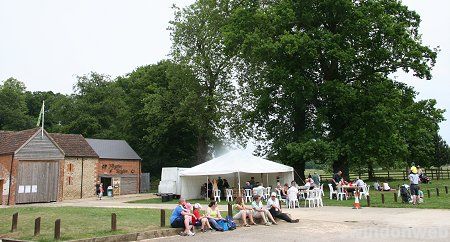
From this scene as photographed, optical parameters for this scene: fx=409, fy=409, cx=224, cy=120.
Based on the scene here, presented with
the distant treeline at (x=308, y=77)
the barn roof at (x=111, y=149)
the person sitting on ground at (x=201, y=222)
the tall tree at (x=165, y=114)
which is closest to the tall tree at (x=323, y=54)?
the distant treeline at (x=308, y=77)

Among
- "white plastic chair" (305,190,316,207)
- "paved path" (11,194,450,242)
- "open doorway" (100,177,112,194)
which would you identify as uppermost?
"open doorway" (100,177,112,194)

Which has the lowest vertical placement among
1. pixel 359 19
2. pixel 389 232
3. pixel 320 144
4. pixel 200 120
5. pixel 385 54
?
pixel 389 232

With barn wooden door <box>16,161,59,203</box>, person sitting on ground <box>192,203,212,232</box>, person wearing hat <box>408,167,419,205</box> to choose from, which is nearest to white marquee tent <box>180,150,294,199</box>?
person wearing hat <box>408,167,419,205</box>

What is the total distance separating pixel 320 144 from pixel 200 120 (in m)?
14.8

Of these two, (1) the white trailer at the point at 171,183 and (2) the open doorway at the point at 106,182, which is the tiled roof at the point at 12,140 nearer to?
(2) the open doorway at the point at 106,182

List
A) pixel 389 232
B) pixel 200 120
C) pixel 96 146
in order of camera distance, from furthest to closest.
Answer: pixel 96 146 → pixel 200 120 → pixel 389 232

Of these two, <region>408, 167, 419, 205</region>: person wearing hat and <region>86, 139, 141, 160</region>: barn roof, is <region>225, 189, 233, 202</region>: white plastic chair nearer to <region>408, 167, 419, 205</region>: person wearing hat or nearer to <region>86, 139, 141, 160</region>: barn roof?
<region>408, 167, 419, 205</region>: person wearing hat

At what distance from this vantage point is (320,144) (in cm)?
2555

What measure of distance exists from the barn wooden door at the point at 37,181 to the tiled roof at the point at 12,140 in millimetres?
1446

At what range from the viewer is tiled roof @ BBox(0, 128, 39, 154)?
31953 mm

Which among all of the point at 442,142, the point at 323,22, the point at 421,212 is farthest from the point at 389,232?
the point at 442,142

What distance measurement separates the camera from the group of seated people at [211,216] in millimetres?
12383

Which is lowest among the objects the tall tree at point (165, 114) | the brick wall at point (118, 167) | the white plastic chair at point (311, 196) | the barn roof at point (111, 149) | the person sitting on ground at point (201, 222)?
the person sitting on ground at point (201, 222)

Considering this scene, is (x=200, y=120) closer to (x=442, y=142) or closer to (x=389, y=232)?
(x=389, y=232)
